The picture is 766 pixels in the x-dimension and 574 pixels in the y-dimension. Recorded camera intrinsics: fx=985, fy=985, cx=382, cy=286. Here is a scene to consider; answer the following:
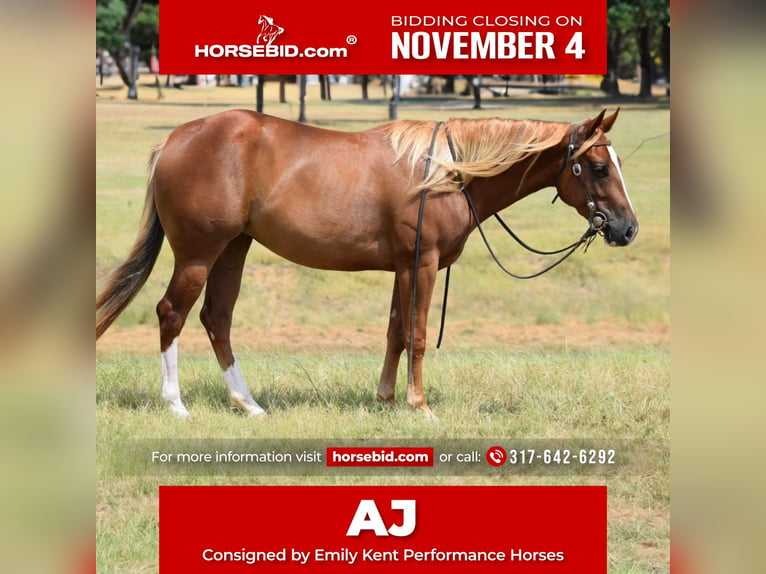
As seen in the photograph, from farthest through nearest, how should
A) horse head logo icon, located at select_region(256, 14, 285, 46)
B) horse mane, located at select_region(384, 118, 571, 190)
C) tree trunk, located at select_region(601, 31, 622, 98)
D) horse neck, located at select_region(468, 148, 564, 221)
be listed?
tree trunk, located at select_region(601, 31, 622, 98)
horse neck, located at select_region(468, 148, 564, 221)
horse mane, located at select_region(384, 118, 571, 190)
horse head logo icon, located at select_region(256, 14, 285, 46)

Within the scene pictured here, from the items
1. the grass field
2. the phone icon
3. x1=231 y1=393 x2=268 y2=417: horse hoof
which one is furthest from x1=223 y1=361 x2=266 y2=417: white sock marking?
the phone icon

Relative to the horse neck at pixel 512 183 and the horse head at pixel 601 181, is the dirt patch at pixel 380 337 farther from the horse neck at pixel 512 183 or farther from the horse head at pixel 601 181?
the horse head at pixel 601 181

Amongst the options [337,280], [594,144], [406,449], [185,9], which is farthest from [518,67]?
[337,280]

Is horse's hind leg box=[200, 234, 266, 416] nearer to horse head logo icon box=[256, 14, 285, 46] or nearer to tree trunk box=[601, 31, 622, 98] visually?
horse head logo icon box=[256, 14, 285, 46]

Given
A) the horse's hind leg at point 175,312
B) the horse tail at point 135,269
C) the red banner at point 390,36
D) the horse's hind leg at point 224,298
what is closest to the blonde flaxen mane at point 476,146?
the red banner at point 390,36

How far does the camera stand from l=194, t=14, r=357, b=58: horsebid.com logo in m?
5.30

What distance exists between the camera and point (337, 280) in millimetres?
12891

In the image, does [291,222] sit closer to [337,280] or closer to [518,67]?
[518,67]

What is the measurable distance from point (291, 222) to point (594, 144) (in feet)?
6.88

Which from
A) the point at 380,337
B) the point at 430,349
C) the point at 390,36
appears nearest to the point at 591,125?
the point at 390,36

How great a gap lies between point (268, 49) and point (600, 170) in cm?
245

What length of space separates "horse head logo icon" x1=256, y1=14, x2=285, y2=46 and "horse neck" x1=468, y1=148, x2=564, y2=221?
6.79 ft

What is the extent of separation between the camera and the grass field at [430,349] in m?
5.45

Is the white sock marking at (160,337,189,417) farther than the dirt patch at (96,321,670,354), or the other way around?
the dirt patch at (96,321,670,354)
